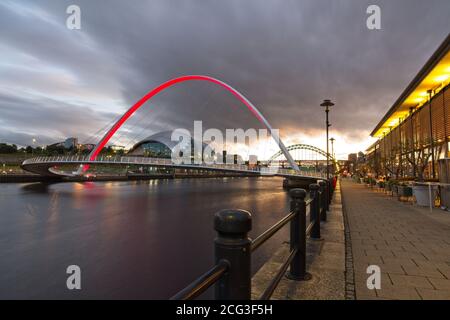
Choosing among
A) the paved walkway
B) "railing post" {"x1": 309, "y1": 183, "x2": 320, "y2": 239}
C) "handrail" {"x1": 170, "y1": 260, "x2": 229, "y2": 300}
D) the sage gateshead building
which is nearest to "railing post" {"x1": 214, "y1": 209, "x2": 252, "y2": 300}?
"handrail" {"x1": 170, "y1": 260, "x2": 229, "y2": 300}

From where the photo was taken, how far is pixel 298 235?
12.1 ft

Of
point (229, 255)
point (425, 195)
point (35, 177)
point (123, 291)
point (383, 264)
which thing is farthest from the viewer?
point (35, 177)

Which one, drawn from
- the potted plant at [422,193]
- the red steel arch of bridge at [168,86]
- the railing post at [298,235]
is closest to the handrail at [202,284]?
the railing post at [298,235]

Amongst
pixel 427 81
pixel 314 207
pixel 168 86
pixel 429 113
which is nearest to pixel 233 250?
pixel 314 207

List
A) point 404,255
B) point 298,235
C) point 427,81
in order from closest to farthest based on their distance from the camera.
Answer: point 298,235, point 404,255, point 427,81

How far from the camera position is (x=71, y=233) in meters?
16.5

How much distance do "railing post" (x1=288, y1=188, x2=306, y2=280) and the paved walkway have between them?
0.75 m

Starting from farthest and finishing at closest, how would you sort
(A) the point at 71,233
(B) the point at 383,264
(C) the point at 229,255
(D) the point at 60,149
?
(D) the point at 60,149 → (A) the point at 71,233 → (B) the point at 383,264 → (C) the point at 229,255

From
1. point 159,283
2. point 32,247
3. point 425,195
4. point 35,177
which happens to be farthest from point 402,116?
point 35,177

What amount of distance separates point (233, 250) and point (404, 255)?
5183 mm

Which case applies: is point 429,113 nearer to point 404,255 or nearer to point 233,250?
point 404,255
